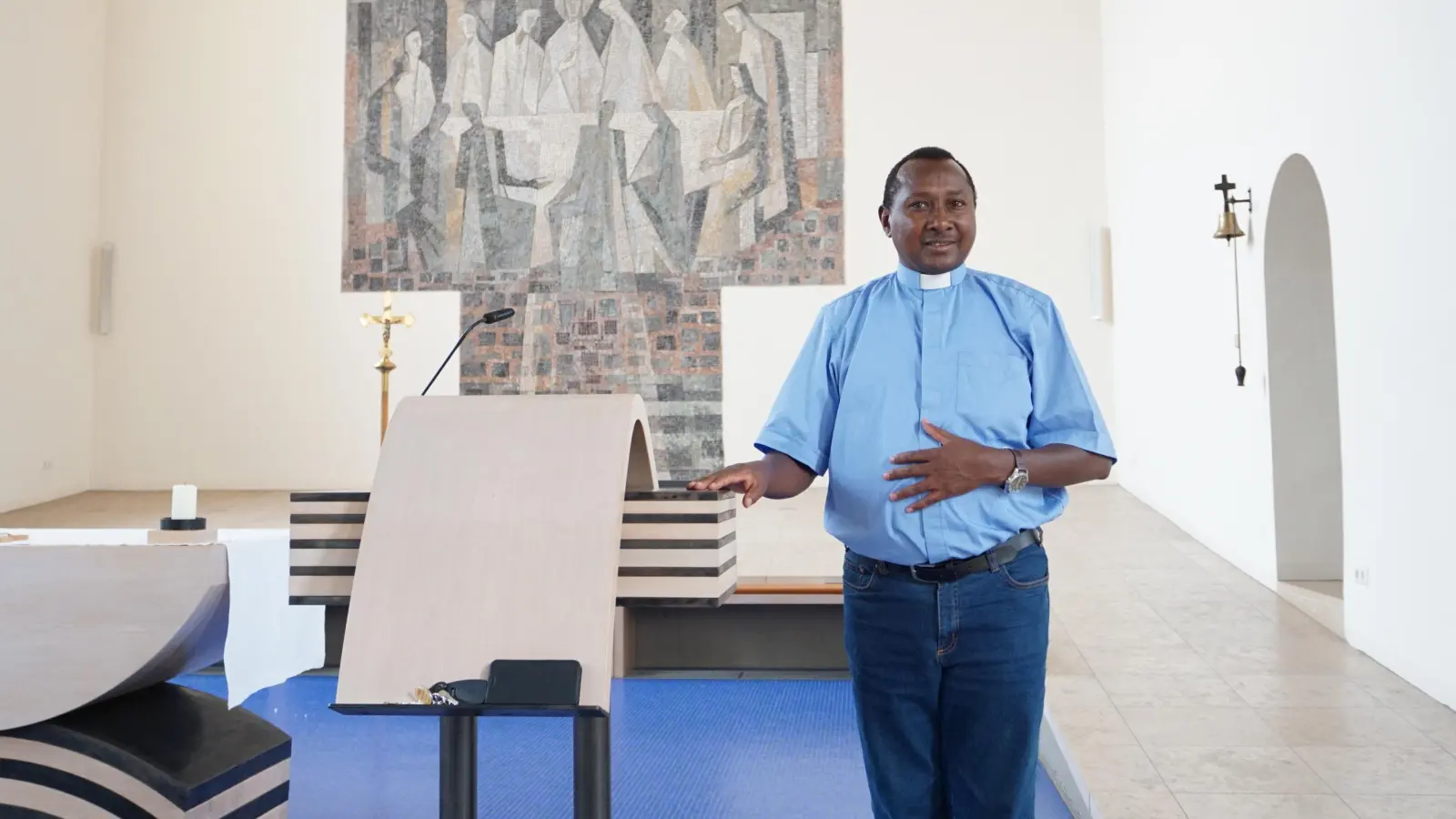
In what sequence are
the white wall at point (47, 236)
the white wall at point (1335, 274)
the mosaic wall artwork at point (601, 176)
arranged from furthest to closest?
the mosaic wall artwork at point (601, 176), the white wall at point (47, 236), the white wall at point (1335, 274)

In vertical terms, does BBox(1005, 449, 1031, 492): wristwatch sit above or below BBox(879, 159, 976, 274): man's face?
below

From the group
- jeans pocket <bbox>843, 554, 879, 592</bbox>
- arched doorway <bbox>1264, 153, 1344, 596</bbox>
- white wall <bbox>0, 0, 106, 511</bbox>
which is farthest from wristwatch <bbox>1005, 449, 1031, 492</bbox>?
white wall <bbox>0, 0, 106, 511</bbox>

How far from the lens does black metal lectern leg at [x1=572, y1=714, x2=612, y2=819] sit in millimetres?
1712

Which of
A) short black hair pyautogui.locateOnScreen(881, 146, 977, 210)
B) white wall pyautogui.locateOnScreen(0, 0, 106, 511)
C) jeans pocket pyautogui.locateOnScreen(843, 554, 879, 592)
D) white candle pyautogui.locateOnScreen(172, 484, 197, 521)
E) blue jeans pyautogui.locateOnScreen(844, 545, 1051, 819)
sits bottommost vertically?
blue jeans pyautogui.locateOnScreen(844, 545, 1051, 819)

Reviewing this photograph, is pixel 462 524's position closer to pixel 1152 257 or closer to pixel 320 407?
pixel 1152 257

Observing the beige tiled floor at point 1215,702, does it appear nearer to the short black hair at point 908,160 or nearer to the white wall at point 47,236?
the short black hair at point 908,160

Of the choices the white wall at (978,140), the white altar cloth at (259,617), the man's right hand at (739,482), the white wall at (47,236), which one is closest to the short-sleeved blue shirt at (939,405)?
the man's right hand at (739,482)

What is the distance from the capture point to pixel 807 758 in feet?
11.3

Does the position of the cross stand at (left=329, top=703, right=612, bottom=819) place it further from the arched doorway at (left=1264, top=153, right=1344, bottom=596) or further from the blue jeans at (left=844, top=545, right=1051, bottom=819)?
the arched doorway at (left=1264, top=153, right=1344, bottom=596)

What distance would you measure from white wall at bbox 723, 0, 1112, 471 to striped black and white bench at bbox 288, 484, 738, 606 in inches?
321

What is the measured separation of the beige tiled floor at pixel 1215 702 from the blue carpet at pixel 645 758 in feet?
1.07

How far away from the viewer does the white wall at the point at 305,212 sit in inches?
388

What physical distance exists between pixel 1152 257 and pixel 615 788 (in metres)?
6.32

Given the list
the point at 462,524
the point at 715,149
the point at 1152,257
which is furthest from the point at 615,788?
the point at 715,149
